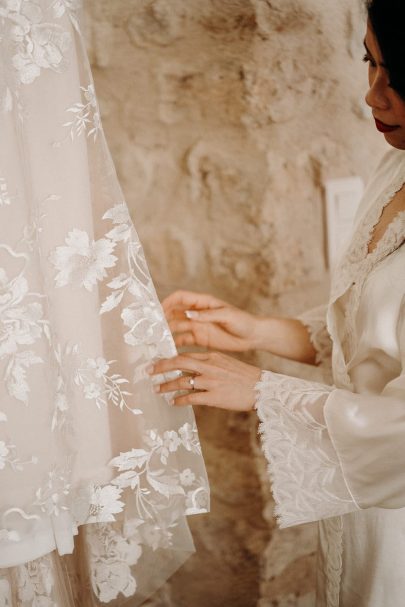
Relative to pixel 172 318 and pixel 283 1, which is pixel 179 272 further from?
pixel 283 1

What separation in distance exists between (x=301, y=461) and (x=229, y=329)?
31cm

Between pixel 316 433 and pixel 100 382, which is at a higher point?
pixel 100 382

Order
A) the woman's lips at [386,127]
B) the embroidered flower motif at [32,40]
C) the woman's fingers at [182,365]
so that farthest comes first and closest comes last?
1. the woman's lips at [386,127]
2. the woman's fingers at [182,365]
3. the embroidered flower motif at [32,40]

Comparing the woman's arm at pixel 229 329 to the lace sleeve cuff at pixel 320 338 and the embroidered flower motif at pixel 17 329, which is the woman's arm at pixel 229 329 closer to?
the lace sleeve cuff at pixel 320 338

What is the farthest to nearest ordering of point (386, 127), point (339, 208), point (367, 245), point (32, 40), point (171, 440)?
point (339, 208) → point (367, 245) → point (386, 127) → point (171, 440) → point (32, 40)

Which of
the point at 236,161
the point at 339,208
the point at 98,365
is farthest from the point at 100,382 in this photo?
the point at 339,208

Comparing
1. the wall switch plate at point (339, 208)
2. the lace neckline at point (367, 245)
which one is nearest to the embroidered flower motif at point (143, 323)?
the lace neckline at point (367, 245)

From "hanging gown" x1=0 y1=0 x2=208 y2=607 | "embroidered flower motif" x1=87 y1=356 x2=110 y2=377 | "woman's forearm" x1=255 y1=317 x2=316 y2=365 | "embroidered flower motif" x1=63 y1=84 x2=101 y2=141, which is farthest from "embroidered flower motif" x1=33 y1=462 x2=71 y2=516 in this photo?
"woman's forearm" x1=255 y1=317 x2=316 y2=365

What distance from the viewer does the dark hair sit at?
2.22 feet

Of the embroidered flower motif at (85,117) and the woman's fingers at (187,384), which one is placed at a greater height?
the embroidered flower motif at (85,117)

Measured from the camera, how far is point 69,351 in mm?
607

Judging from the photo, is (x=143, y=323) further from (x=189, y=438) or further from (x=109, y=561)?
(x=109, y=561)

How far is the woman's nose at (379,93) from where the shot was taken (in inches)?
28.7

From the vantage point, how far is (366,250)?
0.87 m
